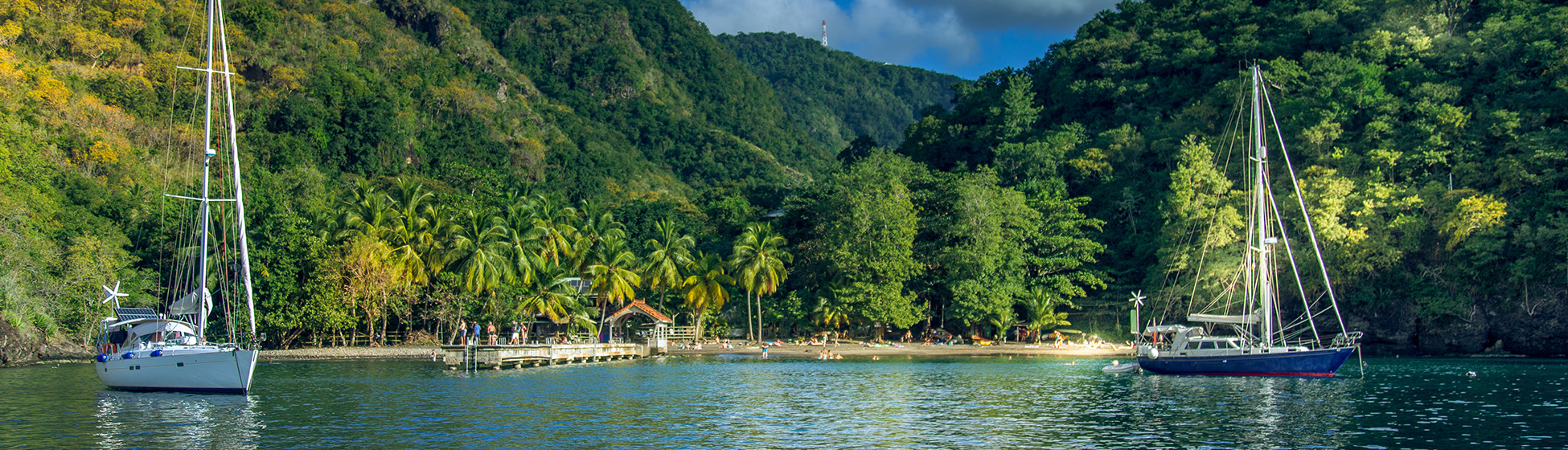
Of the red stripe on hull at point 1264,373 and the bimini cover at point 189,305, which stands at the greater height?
the bimini cover at point 189,305

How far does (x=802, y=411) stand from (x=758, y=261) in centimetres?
3731

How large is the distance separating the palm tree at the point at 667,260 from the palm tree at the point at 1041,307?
22.8 metres

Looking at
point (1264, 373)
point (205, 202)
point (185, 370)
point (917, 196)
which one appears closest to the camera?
point (205, 202)

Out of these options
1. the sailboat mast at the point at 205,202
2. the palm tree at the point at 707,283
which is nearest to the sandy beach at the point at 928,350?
the palm tree at the point at 707,283

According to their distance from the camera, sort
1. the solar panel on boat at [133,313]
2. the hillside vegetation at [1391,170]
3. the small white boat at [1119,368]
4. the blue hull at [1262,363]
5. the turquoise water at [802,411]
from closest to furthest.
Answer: the turquoise water at [802,411]
the solar panel on boat at [133,313]
the blue hull at [1262,363]
the small white boat at [1119,368]
the hillside vegetation at [1391,170]

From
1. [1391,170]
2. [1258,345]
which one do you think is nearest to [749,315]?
[1258,345]

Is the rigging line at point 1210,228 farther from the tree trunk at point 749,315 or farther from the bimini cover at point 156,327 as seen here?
the bimini cover at point 156,327

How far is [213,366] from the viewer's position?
3203cm

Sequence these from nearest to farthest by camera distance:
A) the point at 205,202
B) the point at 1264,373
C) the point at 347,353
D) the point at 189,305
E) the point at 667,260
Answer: the point at 205,202
the point at 189,305
the point at 1264,373
the point at 347,353
the point at 667,260

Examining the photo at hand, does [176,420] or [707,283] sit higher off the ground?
[707,283]

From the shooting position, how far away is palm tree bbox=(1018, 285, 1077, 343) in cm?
6769

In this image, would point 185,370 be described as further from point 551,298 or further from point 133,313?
point 551,298

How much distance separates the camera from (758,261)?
67.6 m

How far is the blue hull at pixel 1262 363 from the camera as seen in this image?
40531 millimetres
